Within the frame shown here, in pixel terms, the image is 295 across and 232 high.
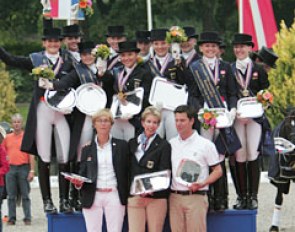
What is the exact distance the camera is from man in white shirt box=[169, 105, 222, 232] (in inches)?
467

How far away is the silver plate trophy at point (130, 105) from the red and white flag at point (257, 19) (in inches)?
420

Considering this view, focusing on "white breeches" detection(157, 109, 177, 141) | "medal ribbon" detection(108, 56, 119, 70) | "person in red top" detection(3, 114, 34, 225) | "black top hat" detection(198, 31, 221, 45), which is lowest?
"person in red top" detection(3, 114, 34, 225)

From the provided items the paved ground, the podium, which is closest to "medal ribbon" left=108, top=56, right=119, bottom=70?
the podium

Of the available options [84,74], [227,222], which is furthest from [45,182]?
[227,222]

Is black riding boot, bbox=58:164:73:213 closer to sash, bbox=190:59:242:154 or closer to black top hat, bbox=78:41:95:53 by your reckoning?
black top hat, bbox=78:41:95:53

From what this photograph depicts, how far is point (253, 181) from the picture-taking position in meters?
13.1

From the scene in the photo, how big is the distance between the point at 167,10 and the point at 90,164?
40.7 meters

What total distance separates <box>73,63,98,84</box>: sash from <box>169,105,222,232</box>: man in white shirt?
1242mm

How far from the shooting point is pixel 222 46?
13688 millimetres

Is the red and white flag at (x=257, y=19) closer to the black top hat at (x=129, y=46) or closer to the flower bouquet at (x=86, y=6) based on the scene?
the flower bouquet at (x=86, y=6)

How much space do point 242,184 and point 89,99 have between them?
227 cm

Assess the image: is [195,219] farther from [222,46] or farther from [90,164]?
[222,46]

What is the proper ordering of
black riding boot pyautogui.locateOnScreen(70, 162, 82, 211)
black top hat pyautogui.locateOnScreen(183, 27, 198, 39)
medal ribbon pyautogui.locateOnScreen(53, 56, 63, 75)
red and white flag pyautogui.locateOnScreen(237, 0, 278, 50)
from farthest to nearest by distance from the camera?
red and white flag pyautogui.locateOnScreen(237, 0, 278, 50)
black top hat pyautogui.locateOnScreen(183, 27, 198, 39)
black riding boot pyautogui.locateOnScreen(70, 162, 82, 211)
medal ribbon pyautogui.locateOnScreen(53, 56, 63, 75)

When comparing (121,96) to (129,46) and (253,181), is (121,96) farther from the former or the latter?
(253,181)
